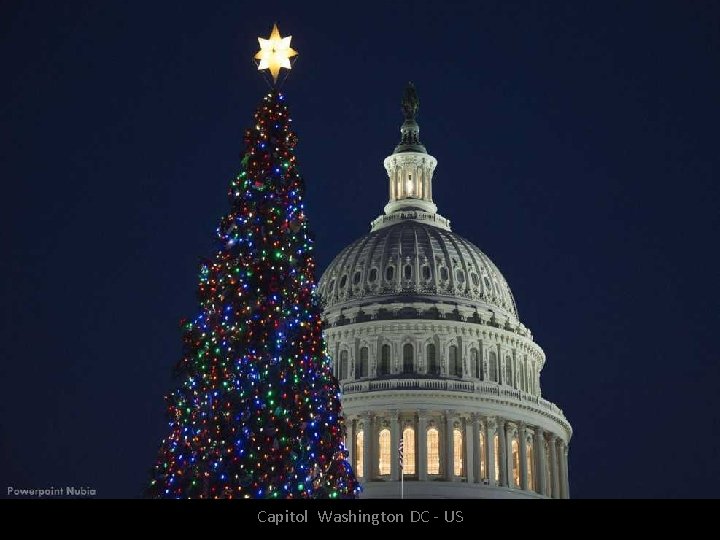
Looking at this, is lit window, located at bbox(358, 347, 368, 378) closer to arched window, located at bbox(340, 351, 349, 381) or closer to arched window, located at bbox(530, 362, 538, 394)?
arched window, located at bbox(340, 351, 349, 381)

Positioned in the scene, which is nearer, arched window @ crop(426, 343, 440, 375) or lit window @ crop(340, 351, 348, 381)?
arched window @ crop(426, 343, 440, 375)

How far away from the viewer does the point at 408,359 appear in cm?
9719

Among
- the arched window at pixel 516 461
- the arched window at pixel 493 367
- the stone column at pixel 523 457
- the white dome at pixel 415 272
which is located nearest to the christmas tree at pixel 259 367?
the stone column at pixel 523 457

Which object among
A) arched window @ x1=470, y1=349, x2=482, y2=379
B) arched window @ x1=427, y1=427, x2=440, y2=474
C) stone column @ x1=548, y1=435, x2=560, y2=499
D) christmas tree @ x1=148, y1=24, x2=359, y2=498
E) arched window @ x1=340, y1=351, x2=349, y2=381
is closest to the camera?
christmas tree @ x1=148, y1=24, x2=359, y2=498

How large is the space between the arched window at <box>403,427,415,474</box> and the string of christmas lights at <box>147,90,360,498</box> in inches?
2407

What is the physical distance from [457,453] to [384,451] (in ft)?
18.7

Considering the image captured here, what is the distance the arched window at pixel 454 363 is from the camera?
96.4m

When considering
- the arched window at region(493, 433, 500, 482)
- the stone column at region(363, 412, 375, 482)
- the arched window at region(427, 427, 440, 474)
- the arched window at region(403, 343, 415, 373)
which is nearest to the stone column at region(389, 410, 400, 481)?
the stone column at region(363, 412, 375, 482)

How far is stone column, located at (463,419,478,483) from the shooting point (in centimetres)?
8975

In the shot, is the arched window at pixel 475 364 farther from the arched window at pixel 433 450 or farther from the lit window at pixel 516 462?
the arched window at pixel 433 450

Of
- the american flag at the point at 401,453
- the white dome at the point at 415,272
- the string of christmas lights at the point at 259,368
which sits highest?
the white dome at the point at 415,272

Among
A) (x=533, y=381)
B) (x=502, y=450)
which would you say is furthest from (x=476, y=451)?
(x=533, y=381)

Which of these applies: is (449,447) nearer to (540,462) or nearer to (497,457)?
(497,457)
